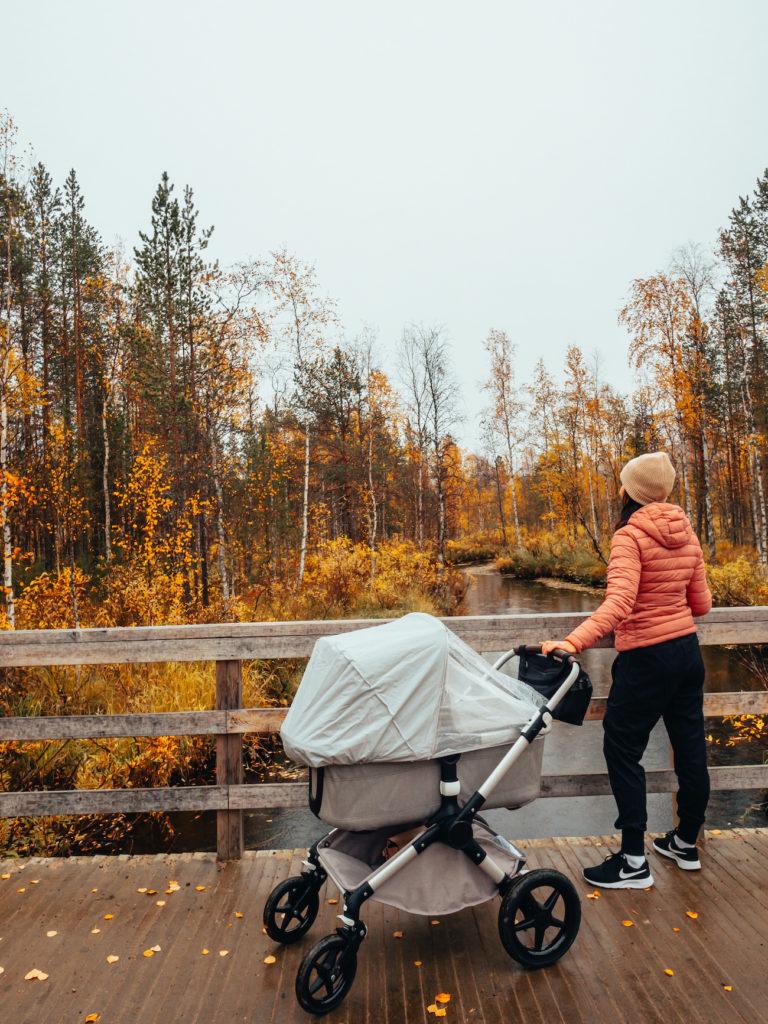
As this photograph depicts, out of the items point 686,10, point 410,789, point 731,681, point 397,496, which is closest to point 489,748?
point 410,789

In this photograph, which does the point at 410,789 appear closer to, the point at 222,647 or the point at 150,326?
the point at 222,647

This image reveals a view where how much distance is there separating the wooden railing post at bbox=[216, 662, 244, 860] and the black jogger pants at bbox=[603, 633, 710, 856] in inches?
72.0

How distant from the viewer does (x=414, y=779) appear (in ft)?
8.21

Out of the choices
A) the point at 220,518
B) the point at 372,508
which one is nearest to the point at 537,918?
the point at 220,518

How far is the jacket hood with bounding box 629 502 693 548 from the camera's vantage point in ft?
10.0

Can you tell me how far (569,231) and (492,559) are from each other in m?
152

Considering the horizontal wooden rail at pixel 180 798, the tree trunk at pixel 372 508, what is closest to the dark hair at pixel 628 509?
the horizontal wooden rail at pixel 180 798

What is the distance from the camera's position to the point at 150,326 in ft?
55.0

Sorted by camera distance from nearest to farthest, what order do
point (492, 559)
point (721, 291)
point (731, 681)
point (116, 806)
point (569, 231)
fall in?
point (116, 806), point (731, 681), point (721, 291), point (492, 559), point (569, 231)

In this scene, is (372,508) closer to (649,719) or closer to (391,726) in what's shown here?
(649,719)

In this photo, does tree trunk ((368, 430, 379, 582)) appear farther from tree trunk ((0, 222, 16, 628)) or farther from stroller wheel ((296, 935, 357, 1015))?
stroller wheel ((296, 935, 357, 1015))

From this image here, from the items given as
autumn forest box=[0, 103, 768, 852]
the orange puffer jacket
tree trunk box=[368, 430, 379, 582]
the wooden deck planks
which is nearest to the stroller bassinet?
the wooden deck planks

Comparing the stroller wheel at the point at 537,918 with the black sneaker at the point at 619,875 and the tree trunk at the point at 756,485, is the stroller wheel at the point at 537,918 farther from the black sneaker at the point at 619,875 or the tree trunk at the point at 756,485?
the tree trunk at the point at 756,485

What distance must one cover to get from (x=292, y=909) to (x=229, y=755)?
0.96m
